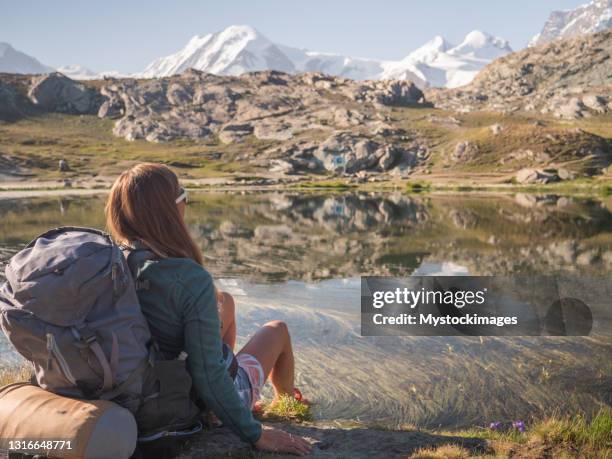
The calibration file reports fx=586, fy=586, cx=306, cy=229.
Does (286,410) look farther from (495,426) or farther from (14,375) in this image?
(14,375)

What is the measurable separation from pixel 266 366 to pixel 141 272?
7.12 ft

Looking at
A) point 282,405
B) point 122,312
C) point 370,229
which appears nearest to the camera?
point 122,312

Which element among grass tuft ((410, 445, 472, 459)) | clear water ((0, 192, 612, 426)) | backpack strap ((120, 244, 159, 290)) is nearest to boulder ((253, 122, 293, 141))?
clear water ((0, 192, 612, 426))

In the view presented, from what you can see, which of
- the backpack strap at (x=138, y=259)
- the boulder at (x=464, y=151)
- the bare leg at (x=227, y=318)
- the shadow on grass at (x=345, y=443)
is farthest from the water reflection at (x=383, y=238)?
the boulder at (x=464, y=151)

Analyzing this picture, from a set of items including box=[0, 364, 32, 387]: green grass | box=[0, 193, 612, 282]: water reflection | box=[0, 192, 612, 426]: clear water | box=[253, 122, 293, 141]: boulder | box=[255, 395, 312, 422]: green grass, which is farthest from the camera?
box=[253, 122, 293, 141]: boulder

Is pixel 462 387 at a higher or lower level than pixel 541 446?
lower

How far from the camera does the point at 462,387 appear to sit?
879 centimetres

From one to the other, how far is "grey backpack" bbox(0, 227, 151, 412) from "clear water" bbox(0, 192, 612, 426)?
4.18m

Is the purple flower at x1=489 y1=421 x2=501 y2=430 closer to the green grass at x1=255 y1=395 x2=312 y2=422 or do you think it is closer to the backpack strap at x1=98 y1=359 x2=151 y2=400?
the green grass at x1=255 y1=395 x2=312 y2=422

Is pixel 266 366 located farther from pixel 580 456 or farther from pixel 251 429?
pixel 580 456

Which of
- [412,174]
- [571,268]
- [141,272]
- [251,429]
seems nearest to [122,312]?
[141,272]

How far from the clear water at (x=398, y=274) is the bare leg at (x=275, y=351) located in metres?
1.19

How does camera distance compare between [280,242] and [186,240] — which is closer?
→ [186,240]

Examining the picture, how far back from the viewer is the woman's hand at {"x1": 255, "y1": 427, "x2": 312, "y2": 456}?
5319 mm
